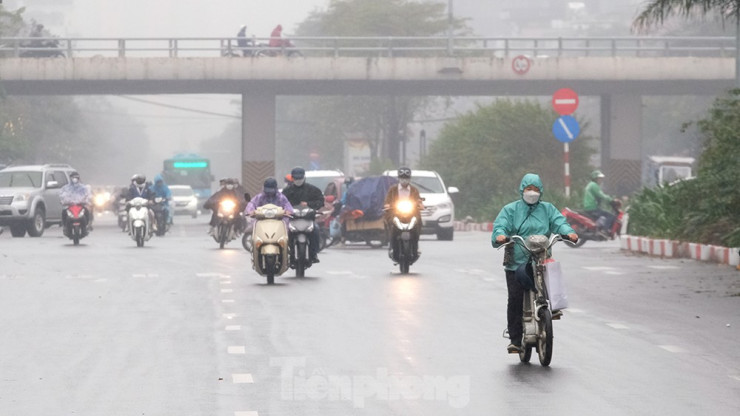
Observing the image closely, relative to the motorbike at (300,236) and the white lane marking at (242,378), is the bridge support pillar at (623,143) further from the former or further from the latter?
the white lane marking at (242,378)

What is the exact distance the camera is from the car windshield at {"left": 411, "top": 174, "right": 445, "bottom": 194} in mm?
38844

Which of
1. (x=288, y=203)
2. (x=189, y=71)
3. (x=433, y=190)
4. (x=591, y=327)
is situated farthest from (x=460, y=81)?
(x=591, y=327)

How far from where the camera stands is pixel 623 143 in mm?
64438

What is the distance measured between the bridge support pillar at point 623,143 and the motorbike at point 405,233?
4074 centimetres

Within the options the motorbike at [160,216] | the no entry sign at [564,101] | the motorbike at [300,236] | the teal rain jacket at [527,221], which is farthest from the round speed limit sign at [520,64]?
the teal rain jacket at [527,221]

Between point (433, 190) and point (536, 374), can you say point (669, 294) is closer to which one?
point (536, 374)

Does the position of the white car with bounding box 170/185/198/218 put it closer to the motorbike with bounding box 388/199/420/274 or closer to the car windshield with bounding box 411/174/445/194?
the car windshield with bounding box 411/174/445/194

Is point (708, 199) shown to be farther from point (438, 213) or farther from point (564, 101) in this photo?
point (564, 101)

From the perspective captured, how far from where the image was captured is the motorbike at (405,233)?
78.3 ft

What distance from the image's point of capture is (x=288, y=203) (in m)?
23.2

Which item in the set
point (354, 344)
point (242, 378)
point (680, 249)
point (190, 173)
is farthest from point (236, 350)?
point (190, 173)

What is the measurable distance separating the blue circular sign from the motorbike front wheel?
→ 93.8ft

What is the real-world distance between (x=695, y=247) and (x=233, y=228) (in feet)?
41.5

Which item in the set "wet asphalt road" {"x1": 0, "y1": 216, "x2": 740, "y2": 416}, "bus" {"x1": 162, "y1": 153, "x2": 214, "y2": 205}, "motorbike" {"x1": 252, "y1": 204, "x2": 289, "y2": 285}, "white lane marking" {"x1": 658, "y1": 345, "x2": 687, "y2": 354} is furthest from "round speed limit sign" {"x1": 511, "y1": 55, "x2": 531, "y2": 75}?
"white lane marking" {"x1": 658, "y1": 345, "x2": 687, "y2": 354}
